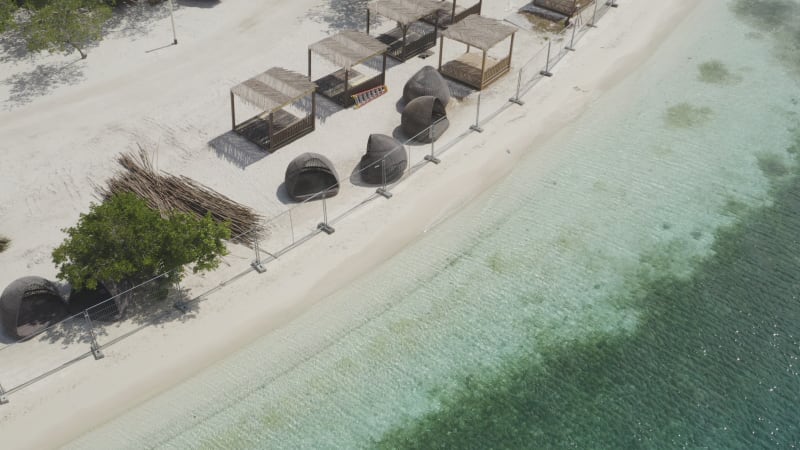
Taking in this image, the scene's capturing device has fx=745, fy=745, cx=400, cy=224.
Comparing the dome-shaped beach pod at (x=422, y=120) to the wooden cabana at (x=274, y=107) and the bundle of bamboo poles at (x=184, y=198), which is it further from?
the bundle of bamboo poles at (x=184, y=198)

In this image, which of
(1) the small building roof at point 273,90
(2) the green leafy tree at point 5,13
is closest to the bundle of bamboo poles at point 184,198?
(1) the small building roof at point 273,90

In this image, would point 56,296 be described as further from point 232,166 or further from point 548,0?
point 548,0

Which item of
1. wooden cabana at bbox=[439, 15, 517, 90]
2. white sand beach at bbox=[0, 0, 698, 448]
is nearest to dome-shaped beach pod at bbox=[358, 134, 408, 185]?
white sand beach at bbox=[0, 0, 698, 448]

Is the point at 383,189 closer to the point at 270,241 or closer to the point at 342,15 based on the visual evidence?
the point at 270,241

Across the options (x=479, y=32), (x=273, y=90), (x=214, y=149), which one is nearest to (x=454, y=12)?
(x=479, y=32)

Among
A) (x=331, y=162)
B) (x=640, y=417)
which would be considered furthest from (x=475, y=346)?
(x=331, y=162)

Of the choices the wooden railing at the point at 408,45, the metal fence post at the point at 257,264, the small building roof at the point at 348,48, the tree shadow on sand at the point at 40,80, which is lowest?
the metal fence post at the point at 257,264

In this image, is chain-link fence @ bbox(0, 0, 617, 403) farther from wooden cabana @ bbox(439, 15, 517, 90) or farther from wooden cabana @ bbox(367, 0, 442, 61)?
wooden cabana @ bbox(367, 0, 442, 61)

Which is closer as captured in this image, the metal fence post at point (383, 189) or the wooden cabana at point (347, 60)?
the metal fence post at point (383, 189)
